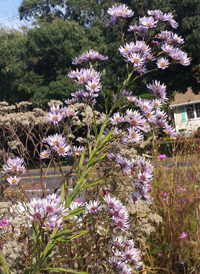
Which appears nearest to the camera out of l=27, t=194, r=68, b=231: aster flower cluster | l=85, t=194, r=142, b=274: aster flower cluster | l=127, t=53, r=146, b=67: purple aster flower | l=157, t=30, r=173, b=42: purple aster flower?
l=27, t=194, r=68, b=231: aster flower cluster

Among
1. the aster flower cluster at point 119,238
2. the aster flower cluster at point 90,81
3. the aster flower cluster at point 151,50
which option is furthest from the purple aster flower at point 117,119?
the aster flower cluster at point 119,238

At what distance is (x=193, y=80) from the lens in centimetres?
1266

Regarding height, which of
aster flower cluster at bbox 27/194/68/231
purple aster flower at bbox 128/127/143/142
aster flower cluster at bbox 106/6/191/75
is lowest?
aster flower cluster at bbox 27/194/68/231

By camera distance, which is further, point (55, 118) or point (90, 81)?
point (90, 81)

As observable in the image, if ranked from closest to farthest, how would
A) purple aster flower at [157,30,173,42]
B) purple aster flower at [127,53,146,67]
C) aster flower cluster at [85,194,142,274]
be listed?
aster flower cluster at [85,194,142,274] < purple aster flower at [127,53,146,67] < purple aster flower at [157,30,173,42]

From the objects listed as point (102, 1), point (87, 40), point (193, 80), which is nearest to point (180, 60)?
point (193, 80)

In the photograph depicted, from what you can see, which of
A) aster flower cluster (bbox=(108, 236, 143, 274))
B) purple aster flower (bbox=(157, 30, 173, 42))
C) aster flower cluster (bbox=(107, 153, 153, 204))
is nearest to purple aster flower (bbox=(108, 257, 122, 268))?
aster flower cluster (bbox=(108, 236, 143, 274))

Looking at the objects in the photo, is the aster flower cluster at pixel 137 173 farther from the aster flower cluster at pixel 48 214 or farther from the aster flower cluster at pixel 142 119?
the aster flower cluster at pixel 48 214

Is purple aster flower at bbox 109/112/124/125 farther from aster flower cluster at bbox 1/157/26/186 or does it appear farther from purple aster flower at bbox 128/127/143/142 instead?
aster flower cluster at bbox 1/157/26/186

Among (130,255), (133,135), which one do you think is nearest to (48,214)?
(133,135)

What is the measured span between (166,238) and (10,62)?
1630 cm

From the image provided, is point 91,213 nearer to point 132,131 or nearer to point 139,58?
point 132,131

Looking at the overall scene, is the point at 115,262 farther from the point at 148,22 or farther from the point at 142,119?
the point at 148,22

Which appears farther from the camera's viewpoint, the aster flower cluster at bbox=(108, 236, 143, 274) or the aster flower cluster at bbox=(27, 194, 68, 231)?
the aster flower cluster at bbox=(108, 236, 143, 274)
